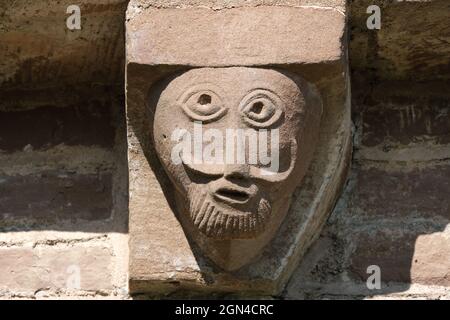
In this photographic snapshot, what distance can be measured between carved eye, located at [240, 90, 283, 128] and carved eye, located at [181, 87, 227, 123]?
39 millimetres

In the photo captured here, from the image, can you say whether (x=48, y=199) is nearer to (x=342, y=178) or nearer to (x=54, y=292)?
(x=54, y=292)

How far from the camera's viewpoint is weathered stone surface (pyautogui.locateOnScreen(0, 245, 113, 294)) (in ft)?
8.71

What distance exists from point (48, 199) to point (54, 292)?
200mm

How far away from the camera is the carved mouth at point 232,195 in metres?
2.38

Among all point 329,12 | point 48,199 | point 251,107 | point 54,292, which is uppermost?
point 329,12

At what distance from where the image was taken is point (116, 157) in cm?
276

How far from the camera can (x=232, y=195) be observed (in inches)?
93.8

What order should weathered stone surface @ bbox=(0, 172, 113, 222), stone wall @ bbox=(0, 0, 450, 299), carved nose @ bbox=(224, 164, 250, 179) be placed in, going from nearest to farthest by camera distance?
carved nose @ bbox=(224, 164, 250, 179), stone wall @ bbox=(0, 0, 450, 299), weathered stone surface @ bbox=(0, 172, 113, 222)

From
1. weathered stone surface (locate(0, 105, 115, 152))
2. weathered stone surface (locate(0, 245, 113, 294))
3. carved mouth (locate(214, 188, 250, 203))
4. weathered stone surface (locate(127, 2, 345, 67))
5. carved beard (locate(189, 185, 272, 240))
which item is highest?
weathered stone surface (locate(127, 2, 345, 67))

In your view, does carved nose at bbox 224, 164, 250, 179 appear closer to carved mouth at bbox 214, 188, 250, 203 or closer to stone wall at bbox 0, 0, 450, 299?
carved mouth at bbox 214, 188, 250, 203

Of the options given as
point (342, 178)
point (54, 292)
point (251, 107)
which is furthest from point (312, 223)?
point (54, 292)

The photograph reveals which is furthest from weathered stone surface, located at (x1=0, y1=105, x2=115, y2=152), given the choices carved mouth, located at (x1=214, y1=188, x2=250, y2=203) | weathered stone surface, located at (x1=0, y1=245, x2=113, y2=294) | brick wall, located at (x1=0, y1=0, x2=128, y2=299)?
carved mouth, located at (x1=214, y1=188, x2=250, y2=203)

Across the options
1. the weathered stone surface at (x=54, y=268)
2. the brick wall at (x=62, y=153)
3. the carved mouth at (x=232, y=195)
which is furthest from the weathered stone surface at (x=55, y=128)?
the carved mouth at (x=232, y=195)

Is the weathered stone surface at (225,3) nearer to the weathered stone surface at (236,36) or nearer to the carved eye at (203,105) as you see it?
the weathered stone surface at (236,36)
